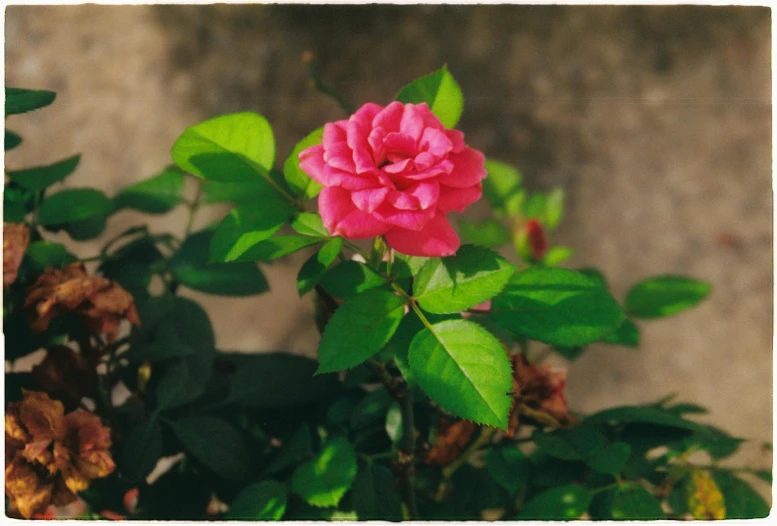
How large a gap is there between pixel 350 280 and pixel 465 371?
9 centimetres

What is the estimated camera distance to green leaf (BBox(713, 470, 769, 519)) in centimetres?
54

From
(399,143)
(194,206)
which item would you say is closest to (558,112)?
(194,206)

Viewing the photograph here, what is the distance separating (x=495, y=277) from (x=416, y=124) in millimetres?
99

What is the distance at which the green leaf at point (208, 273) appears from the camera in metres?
0.57

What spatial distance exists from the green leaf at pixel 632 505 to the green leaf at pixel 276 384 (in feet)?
0.75

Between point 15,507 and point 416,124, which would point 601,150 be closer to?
point 416,124

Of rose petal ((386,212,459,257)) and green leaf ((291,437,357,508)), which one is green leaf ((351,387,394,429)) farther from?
rose petal ((386,212,459,257))

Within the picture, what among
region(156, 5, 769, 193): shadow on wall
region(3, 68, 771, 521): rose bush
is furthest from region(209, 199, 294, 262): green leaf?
region(156, 5, 769, 193): shadow on wall

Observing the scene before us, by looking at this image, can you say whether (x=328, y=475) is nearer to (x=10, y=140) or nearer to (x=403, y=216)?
(x=403, y=216)

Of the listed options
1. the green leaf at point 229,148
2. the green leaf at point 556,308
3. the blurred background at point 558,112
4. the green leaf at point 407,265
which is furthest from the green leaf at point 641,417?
the blurred background at point 558,112

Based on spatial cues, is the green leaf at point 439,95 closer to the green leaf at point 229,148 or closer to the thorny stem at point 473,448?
the green leaf at point 229,148

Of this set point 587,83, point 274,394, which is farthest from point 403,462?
point 587,83

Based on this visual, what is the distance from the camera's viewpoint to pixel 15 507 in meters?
0.48

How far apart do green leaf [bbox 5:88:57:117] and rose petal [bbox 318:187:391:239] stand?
210 millimetres
